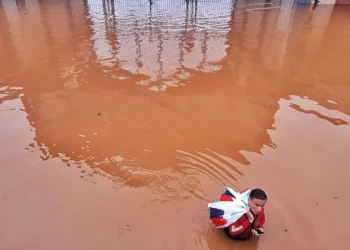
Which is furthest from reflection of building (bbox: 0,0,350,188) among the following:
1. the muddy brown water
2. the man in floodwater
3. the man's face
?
the man's face

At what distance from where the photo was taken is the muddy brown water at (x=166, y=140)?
10.5 feet

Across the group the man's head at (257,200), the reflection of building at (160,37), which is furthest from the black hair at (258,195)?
the reflection of building at (160,37)

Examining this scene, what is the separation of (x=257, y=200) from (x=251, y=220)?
26 cm

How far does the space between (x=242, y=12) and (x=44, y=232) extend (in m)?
14.3

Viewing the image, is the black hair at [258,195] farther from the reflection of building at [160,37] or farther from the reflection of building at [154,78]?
the reflection of building at [160,37]

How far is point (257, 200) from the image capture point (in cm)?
263

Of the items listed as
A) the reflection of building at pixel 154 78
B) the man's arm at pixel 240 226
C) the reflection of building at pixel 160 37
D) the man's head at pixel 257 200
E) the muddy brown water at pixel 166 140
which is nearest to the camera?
the man's head at pixel 257 200

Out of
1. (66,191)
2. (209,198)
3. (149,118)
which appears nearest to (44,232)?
(66,191)

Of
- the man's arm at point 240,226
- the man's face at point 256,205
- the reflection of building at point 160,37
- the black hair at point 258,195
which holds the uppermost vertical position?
the black hair at point 258,195

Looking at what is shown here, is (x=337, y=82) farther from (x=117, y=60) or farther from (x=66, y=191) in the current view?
(x=66, y=191)

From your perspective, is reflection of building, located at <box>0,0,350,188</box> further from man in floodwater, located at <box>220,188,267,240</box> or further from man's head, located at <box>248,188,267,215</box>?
man's head, located at <box>248,188,267,215</box>

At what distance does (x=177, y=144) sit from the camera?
14.7ft

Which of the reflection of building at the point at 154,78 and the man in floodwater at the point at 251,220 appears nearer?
the man in floodwater at the point at 251,220

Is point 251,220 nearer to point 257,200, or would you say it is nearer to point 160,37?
point 257,200
